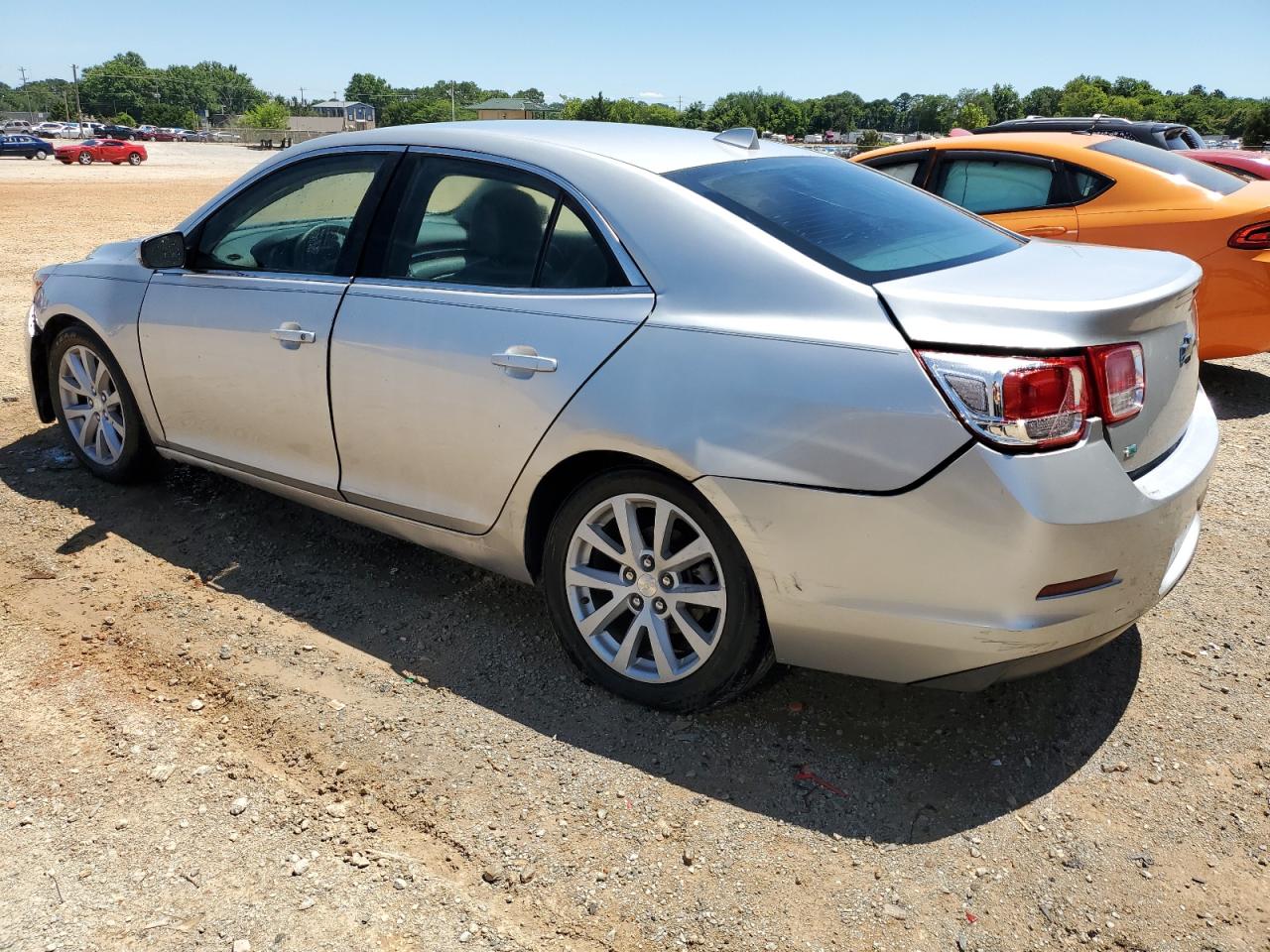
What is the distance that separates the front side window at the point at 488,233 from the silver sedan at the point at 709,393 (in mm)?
10

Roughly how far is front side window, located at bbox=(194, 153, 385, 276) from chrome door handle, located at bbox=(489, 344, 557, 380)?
89cm

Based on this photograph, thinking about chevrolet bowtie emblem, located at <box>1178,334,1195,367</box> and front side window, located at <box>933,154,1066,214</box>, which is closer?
chevrolet bowtie emblem, located at <box>1178,334,1195,367</box>

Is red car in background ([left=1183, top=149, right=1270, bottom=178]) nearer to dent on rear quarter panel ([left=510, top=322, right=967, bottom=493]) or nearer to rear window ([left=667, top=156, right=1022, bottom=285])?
rear window ([left=667, top=156, right=1022, bottom=285])

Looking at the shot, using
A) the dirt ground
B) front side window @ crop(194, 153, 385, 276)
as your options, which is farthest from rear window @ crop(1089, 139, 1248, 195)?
front side window @ crop(194, 153, 385, 276)

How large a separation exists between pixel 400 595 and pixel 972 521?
89.4 inches

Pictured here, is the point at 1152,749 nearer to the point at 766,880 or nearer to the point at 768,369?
the point at 766,880

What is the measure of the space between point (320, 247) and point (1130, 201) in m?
5.03

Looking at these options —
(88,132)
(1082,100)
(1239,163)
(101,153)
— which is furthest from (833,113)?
(1239,163)

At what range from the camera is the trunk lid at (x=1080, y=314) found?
8.07 ft

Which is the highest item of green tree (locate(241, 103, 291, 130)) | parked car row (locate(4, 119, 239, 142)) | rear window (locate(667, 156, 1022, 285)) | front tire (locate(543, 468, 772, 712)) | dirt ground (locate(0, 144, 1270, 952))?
green tree (locate(241, 103, 291, 130))

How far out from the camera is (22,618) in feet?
12.1

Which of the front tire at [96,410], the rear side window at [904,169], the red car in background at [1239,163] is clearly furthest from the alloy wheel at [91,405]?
the red car in background at [1239,163]

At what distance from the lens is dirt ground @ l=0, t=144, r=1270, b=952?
237 cm

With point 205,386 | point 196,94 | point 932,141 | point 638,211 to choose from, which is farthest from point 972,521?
point 196,94
